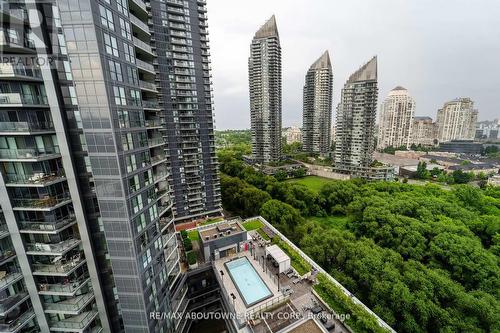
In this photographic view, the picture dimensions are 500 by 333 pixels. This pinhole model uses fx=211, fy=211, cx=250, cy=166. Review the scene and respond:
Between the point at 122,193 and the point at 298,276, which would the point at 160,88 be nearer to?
the point at 122,193

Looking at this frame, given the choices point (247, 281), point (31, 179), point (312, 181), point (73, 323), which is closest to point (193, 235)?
point (247, 281)

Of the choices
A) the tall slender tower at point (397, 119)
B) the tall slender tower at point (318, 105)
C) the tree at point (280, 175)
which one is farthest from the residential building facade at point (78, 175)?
the tall slender tower at point (397, 119)

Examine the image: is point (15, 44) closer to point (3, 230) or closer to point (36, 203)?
point (36, 203)

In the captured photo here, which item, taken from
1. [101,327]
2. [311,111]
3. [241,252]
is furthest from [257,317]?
[311,111]

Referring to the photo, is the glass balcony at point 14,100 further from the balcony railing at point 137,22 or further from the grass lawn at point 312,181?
the grass lawn at point 312,181

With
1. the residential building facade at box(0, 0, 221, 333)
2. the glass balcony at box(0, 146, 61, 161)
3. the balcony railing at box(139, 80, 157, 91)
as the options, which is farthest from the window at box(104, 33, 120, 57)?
the glass balcony at box(0, 146, 61, 161)

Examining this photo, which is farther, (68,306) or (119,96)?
(68,306)
